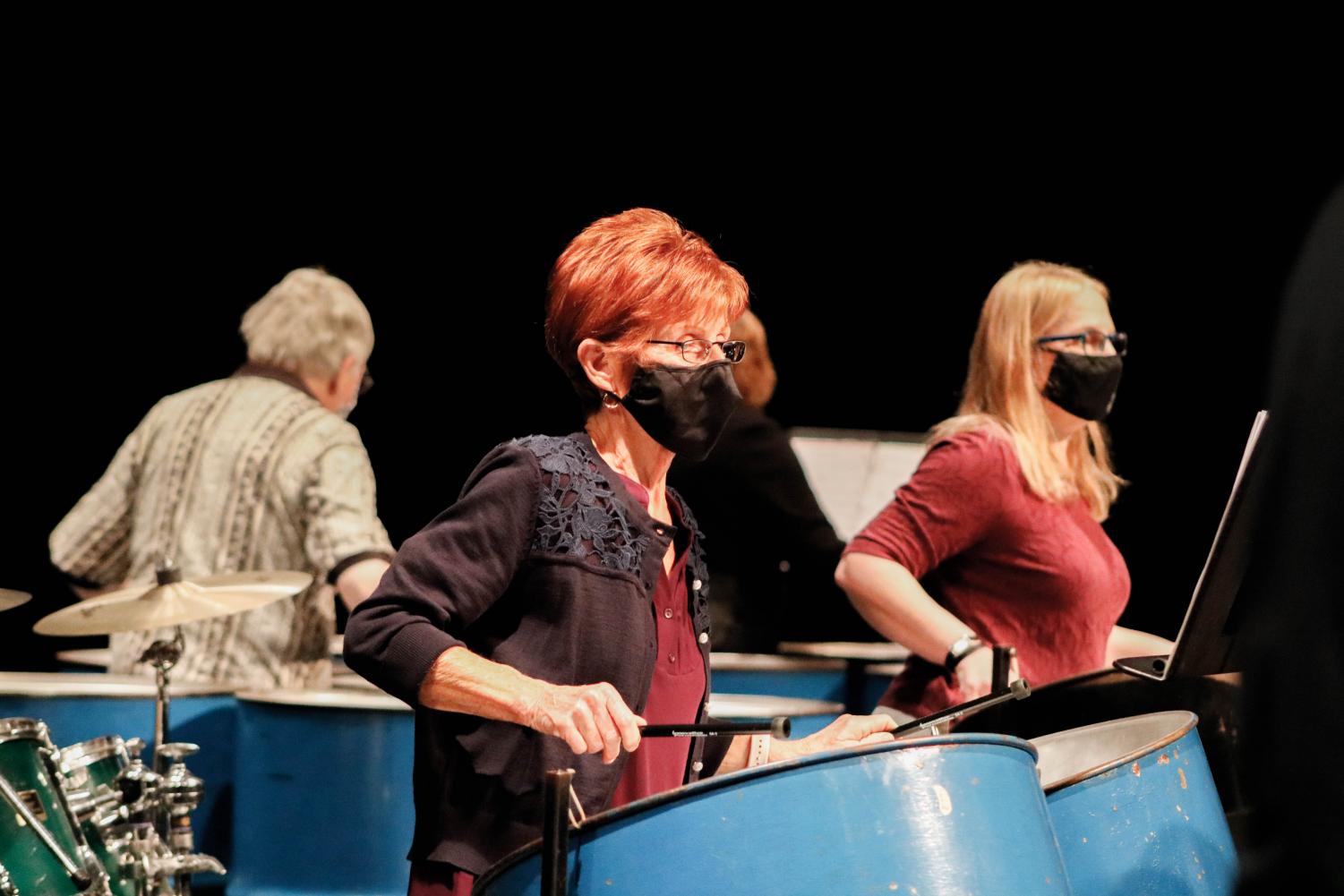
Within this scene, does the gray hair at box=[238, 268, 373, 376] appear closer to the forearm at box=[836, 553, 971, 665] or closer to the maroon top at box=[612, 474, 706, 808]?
the forearm at box=[836, 553, 971, 665]

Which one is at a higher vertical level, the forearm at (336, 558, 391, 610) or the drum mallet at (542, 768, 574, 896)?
the drum mallet at (542, 768, 574, 896)

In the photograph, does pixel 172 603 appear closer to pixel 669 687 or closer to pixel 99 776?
pixel 99 776

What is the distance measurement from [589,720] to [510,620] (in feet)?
0.66

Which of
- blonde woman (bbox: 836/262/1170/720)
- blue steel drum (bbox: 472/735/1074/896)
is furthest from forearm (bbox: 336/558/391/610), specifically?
blue steel drum (bbox: 472/735/1074/896)

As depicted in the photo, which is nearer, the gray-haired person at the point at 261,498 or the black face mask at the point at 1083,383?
the black face mask at the point at 1083,383

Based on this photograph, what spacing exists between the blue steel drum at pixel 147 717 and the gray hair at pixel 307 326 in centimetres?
58

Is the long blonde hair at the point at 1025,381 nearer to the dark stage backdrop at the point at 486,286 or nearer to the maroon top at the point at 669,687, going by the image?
the maroon top at the point at 669,687

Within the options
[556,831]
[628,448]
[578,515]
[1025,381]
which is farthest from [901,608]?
[556,831]

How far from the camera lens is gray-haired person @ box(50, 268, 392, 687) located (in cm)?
266

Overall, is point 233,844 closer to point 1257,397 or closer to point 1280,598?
point 1280,598

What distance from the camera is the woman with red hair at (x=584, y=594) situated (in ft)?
4.21

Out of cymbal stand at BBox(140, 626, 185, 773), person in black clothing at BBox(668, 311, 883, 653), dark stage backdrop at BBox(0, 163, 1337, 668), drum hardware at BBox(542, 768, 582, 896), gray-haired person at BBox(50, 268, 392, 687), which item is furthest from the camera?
dark stage backdrop at BBox(0, 163, 1337, 668)

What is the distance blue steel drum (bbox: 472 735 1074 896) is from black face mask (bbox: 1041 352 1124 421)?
1175 millimetres

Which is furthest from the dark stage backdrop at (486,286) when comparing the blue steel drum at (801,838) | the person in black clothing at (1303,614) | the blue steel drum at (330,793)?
the person in black clothing at (1303,614)
